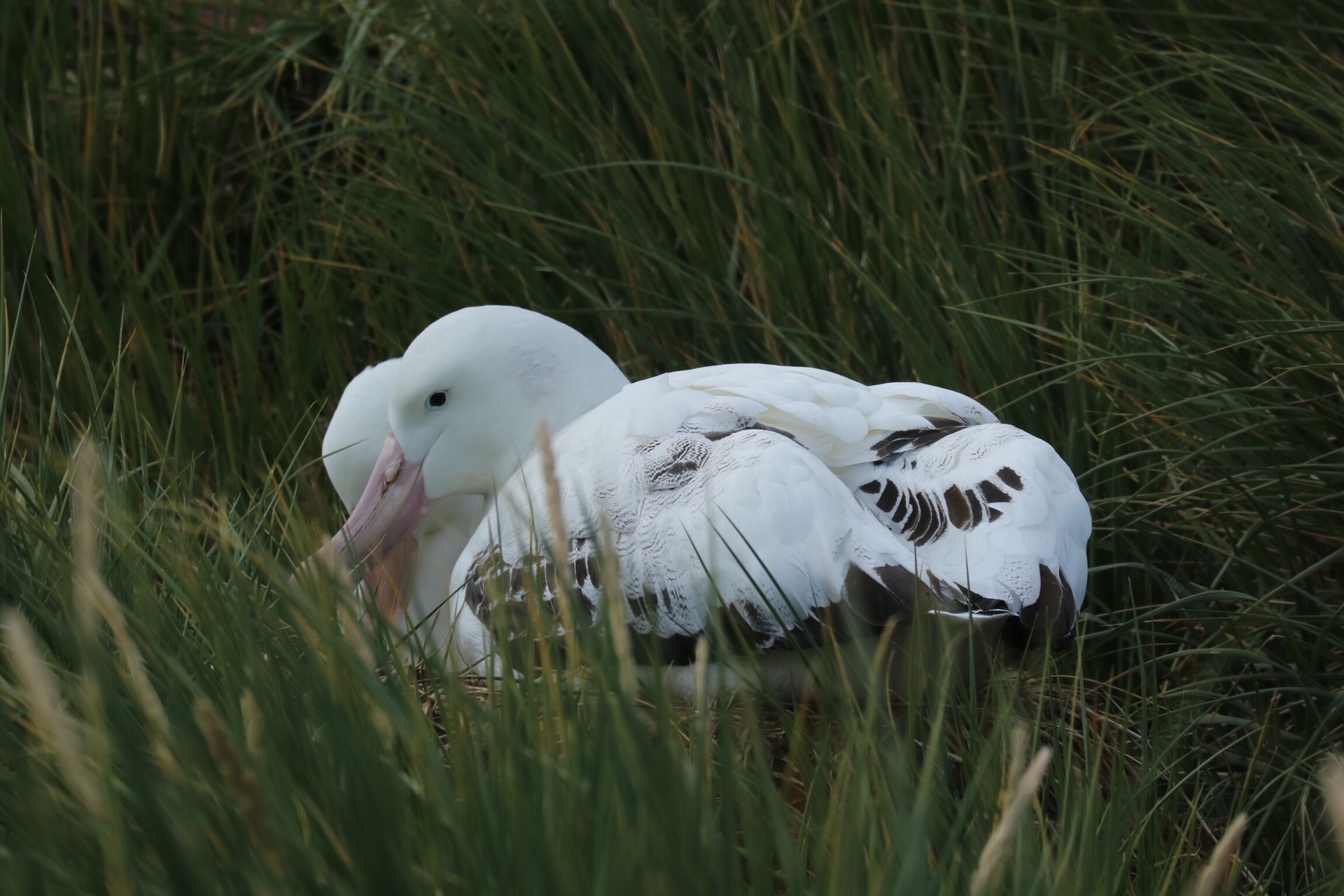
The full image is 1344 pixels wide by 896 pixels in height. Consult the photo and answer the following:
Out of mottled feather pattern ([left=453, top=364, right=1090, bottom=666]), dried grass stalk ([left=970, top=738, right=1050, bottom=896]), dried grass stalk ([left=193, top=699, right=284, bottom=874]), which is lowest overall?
mottled feather pattern ([left=453, top=364, right=1090, bottom=666])

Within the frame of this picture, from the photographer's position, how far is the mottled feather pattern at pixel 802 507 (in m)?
2.09

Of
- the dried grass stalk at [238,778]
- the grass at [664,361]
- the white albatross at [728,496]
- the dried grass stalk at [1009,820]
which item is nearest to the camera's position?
the dried grass stalk at [238,778]

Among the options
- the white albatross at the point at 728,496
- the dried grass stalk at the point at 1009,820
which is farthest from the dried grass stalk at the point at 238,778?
the white albatross at the point at 728,496

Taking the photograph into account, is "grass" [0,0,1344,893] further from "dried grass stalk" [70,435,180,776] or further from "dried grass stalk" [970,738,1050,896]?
"dried grass stalk" [970,738,1050,896]

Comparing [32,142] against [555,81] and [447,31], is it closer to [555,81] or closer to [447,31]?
[447,31]

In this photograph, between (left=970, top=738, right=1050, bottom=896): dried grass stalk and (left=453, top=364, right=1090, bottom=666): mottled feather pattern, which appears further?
(left=453, top=364, right=1090, bottom=666): mottled feather pattern

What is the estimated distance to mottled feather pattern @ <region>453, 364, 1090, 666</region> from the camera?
2.09 m

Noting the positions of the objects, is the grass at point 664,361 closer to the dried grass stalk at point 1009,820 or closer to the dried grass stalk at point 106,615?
the dried grass stalk at point 106,615

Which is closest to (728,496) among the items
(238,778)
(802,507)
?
(802,507)

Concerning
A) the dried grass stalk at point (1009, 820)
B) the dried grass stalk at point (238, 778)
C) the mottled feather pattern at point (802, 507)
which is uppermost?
the dried grass stalk at point (238, 778)

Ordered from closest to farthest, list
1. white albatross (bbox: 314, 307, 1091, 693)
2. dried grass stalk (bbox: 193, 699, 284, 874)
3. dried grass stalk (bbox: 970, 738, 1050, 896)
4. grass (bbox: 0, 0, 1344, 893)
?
dried grass stalk (bbox: 193, 699, 284, 874)
dried grass stalk (bbox: 970, 738, 1050, 896)
grass (bbox: 0, 0, 1344, 893)
white albatross (bbox: 314, 307, 1091, 693)

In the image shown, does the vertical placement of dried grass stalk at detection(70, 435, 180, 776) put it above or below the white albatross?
above

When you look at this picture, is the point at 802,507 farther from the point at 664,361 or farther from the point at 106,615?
the point at 664,361

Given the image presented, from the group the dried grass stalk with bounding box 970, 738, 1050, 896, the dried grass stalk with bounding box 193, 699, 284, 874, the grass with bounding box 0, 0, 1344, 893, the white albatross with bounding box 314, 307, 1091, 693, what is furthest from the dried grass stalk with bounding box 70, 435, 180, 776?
the dried grass stalk with bounding box 970, 738, 1050, 896
